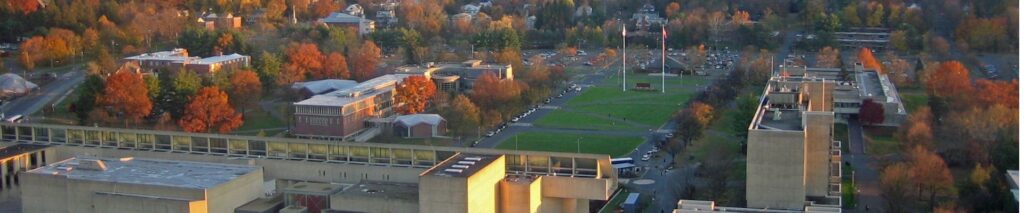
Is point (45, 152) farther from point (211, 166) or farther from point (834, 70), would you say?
point (834, 70)

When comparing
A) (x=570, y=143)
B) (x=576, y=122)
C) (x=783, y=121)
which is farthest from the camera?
(x=576, y=122)

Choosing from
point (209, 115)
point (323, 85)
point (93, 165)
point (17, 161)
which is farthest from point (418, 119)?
point (93, 165)

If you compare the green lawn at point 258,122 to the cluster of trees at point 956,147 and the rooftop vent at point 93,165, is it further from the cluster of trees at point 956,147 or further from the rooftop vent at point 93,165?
the cluster of trees at point 956,147

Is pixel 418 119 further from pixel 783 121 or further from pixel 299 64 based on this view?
pixel 783 121

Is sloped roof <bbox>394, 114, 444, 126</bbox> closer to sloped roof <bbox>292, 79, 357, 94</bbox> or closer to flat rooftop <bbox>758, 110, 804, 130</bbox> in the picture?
sloped roof <bbox>292, 79, 357, 94</bbox>

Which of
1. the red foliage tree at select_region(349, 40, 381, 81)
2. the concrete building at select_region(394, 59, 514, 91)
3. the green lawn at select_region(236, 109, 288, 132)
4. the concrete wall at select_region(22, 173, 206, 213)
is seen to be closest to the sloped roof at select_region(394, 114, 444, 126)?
the green lawn at select_region(236, 109, 288, 132)
